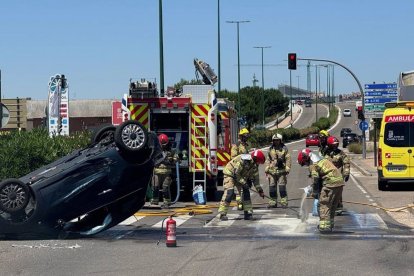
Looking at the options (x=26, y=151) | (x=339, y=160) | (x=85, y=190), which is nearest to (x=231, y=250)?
(x=85, y=190)

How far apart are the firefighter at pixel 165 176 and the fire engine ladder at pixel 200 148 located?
1.01 metres

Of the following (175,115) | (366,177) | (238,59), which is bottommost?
(366,177)

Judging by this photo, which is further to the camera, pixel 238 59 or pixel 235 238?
pixel 238 59

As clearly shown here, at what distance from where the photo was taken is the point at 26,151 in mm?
17625

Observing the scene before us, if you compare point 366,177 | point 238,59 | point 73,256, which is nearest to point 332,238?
point 73,256

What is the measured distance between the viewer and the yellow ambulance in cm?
2111

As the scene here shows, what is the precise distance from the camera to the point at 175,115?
18.3 metres

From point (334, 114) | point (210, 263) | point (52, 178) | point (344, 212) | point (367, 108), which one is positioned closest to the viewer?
point (210, 263)

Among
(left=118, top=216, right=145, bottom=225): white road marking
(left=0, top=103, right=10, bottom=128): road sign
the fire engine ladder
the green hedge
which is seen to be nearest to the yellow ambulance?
the fire engine ladder

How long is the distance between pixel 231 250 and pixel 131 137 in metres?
2.59

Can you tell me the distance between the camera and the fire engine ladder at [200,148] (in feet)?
57.8

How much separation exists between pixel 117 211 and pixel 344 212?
5998 millimetres

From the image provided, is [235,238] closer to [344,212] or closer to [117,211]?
[117,211]

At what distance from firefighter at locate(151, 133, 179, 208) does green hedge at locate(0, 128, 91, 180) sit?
1.94 meters
